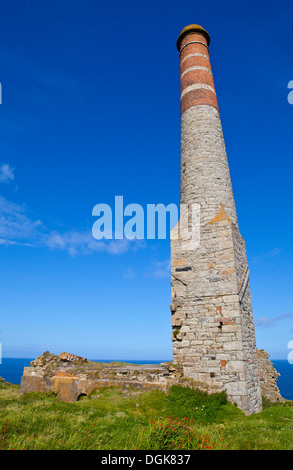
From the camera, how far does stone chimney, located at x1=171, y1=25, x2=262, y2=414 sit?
31.6 ft

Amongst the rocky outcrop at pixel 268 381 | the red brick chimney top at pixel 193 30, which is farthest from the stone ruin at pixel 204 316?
the red brick chimney top at pixel 193 30

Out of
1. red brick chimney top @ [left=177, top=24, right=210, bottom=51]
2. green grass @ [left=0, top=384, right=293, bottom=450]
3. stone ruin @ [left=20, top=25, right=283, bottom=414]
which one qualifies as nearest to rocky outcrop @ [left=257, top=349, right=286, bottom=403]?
stone ruin @ [left=20, top=25, right=283, bottom=414]

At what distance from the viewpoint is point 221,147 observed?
13.7 meters

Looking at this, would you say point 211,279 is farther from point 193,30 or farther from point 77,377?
point 193,30

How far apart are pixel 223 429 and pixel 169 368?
3.46 meters

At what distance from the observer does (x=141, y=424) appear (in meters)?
6.70

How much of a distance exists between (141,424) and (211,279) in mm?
5651

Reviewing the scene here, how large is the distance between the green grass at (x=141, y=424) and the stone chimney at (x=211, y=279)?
971 mm

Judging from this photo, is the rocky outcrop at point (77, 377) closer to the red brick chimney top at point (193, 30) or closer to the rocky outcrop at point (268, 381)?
the rocky outcrop at point (268, 381)

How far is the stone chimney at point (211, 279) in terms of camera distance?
962cm

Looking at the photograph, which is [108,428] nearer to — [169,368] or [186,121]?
[169,368]

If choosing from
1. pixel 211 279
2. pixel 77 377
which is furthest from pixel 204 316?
pixel 77 377

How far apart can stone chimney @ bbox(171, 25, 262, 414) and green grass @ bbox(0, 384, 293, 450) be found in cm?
97
